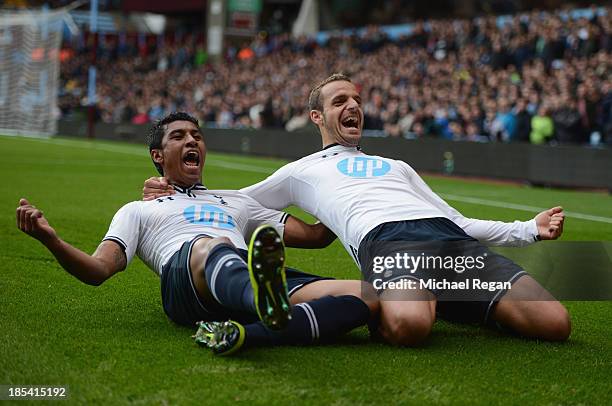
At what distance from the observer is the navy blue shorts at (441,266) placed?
4.80 metres

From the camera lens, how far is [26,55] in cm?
2931

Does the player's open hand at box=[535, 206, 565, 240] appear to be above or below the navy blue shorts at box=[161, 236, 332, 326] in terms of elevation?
above

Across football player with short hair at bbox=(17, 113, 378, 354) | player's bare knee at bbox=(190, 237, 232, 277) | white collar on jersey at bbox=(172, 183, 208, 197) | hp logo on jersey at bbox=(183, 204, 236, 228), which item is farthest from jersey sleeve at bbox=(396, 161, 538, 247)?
player's bare knee at bbox=(190, 237, 232, 277)

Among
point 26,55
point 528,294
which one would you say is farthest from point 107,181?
point 26,55

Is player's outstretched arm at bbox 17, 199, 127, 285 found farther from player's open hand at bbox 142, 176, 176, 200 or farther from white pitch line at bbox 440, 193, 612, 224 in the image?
white pitch line at bbox 440, 193, 612, 224

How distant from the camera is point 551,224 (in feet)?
16.4

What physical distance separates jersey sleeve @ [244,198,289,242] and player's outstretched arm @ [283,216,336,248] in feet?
0.13

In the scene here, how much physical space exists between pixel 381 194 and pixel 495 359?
1154mm

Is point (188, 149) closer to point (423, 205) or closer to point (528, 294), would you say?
point (423, 205)

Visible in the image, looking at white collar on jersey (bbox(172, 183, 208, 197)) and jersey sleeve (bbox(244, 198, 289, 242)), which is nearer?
white collar on jersey (bbox(172, 183, 208, 197))

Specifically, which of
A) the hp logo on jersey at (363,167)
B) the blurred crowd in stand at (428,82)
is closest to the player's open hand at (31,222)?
the hp logo on jersey at (363,167)

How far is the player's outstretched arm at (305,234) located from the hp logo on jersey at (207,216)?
41 cm

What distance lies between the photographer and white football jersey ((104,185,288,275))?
5031 mm

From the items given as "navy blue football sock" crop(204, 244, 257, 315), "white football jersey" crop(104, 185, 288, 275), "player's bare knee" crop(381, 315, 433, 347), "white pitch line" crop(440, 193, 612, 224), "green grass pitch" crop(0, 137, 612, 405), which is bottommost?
"white pitch line" crop(440, 193, 612, 224)
